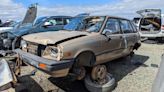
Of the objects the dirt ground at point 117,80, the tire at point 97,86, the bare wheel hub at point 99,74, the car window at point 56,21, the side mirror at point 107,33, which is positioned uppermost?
the side mirror at point 107,33

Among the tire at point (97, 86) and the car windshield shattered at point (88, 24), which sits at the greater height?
the car windshield shattered at point (88, 24)

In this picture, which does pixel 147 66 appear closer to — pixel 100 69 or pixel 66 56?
pixel 100 69

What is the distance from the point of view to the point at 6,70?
435 cm

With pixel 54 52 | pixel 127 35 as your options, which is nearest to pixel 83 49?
pixel 54 52

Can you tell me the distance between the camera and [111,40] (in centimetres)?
608

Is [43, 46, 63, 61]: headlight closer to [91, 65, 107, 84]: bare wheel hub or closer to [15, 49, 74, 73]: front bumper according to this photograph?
[15, 49, 74, 73]: front bumper

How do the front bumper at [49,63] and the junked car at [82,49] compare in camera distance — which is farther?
the junked car at [82,49]

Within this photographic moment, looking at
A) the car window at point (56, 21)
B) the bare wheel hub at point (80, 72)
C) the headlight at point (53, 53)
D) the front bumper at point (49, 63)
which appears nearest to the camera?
the front bumper at point (49, 63)

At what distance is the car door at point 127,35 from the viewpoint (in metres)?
6.91

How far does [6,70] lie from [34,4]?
953cm

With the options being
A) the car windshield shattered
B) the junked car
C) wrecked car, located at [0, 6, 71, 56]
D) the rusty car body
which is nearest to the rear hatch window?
wrecked car, located at [0, 6, 71, 56]

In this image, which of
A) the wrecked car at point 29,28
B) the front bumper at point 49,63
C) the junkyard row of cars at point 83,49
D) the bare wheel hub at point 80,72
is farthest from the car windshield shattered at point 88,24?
the wrecked car at point 29,28

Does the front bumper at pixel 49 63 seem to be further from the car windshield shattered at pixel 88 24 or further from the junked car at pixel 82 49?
the car windshield shattered at pixel 88 24

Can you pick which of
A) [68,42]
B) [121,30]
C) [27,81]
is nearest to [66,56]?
[68,42]
